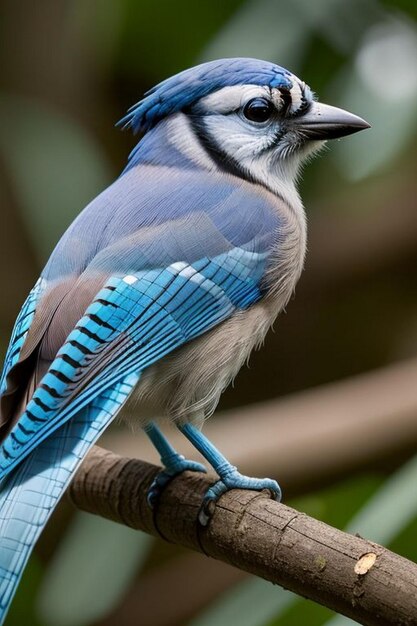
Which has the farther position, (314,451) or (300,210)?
(314,451)

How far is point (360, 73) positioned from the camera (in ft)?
8.26

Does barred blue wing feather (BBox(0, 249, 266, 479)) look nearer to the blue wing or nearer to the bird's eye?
the blue wing

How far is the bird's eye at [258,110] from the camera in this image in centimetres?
170

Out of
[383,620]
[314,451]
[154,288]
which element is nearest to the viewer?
[383,620]

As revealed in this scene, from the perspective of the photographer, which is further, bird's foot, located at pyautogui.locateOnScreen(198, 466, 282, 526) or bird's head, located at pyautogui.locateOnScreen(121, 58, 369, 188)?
bird's head, located at pyautogui.locateOnScreen(121, 58, 369, 188)

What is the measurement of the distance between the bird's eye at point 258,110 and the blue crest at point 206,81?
3 centimetres

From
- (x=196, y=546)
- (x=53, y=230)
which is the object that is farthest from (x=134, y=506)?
(x=53, y=230)

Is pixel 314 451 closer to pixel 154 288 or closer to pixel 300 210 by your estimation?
pixel 300 210

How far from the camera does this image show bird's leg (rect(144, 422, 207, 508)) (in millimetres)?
→ 1683

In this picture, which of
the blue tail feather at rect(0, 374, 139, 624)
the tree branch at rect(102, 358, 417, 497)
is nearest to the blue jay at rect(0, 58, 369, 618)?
the blue tail feather at rect(0, 374, 139, 624)

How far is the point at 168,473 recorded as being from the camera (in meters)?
1.71

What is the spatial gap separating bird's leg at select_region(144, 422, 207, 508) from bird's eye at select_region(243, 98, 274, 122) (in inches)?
20.2

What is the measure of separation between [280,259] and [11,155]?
1.43 metres

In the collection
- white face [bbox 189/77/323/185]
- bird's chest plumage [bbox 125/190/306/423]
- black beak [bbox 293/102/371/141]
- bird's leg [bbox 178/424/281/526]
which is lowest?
bird's leg [bbox 178/424/281/526]
